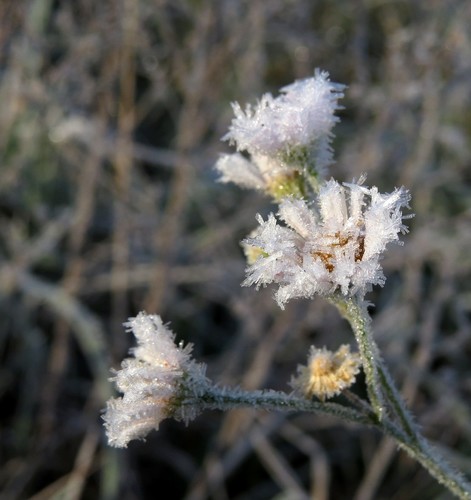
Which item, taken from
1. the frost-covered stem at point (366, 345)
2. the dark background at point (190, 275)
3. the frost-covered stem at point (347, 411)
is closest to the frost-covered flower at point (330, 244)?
the frost-covered stem at point (366, 345)

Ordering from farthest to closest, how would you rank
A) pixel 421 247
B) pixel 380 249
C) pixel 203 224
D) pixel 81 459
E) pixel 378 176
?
pixel 203 224 → pixel 378 176 → pixel 421 247 → pixel 81 459 → pixel 380 249

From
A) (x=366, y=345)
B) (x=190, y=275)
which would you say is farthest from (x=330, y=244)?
(x=190, y=275)

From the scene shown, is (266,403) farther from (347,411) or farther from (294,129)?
(294,129)

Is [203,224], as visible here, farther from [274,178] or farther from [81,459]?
[274,178]

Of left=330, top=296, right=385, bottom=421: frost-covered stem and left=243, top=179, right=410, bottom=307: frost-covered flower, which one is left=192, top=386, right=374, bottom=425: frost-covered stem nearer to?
left=330, top=296, right=385, bottom=421: frost-covered stem

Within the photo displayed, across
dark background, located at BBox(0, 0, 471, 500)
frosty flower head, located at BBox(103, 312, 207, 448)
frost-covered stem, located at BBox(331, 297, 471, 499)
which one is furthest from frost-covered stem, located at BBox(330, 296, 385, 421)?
dark background, located at BBox(0, 0, 471, 500)

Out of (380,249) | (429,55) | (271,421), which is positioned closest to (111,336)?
(271,421)

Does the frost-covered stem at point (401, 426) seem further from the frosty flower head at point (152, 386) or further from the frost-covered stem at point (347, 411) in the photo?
the frosty flower head at point (152, 386)
